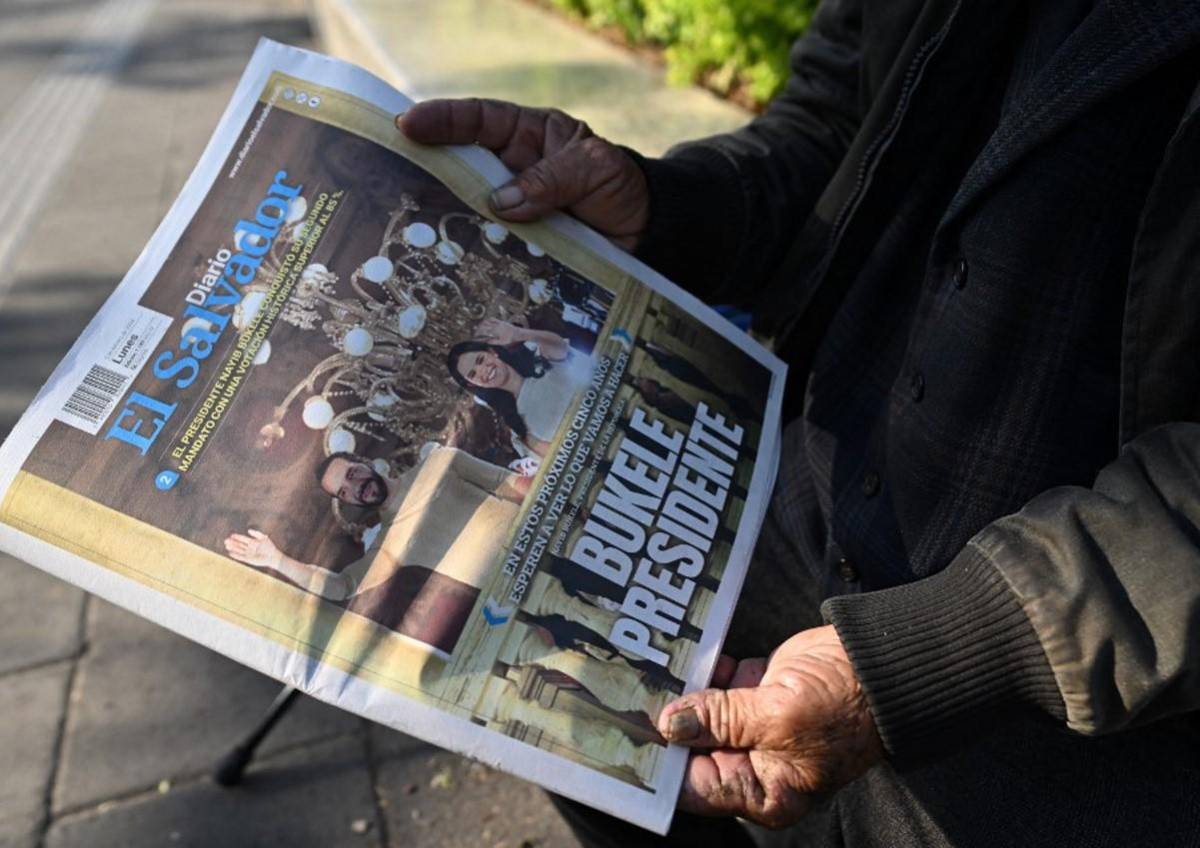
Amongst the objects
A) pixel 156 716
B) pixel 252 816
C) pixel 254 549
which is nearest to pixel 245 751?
pixel 252 816

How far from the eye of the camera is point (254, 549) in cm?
106

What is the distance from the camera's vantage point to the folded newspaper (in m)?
1.04

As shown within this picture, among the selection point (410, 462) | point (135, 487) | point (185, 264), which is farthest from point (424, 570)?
point (185, 264)

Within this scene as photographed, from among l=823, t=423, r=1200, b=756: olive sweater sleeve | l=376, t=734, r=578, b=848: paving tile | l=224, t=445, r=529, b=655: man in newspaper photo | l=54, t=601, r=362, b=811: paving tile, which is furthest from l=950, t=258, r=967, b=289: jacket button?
l=54, t=601, r=362, b=811: paving tile

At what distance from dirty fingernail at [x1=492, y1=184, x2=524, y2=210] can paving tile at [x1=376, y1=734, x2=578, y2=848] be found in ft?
3.77

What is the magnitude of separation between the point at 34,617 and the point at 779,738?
2052 mm

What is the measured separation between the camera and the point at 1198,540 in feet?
Result: 3.08

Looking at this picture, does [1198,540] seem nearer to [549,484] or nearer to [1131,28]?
[1131,28]

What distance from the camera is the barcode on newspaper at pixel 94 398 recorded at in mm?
1082

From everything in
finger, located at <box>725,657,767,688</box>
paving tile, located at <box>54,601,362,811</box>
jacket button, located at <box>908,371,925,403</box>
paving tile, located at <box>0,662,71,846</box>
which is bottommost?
paving tile, located at <box>0,662,71,846</box>

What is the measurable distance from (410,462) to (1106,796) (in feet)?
2.52

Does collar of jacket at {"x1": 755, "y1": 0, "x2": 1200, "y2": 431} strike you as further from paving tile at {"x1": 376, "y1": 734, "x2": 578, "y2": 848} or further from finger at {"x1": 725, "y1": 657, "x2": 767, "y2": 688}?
paving tile at {"x1": 376, "y1": 734, "x2": 578, "y2": 848}

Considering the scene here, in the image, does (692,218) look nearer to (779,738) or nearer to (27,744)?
(779,738)

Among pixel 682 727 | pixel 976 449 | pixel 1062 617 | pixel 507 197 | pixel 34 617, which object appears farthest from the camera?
pixel 34 617
